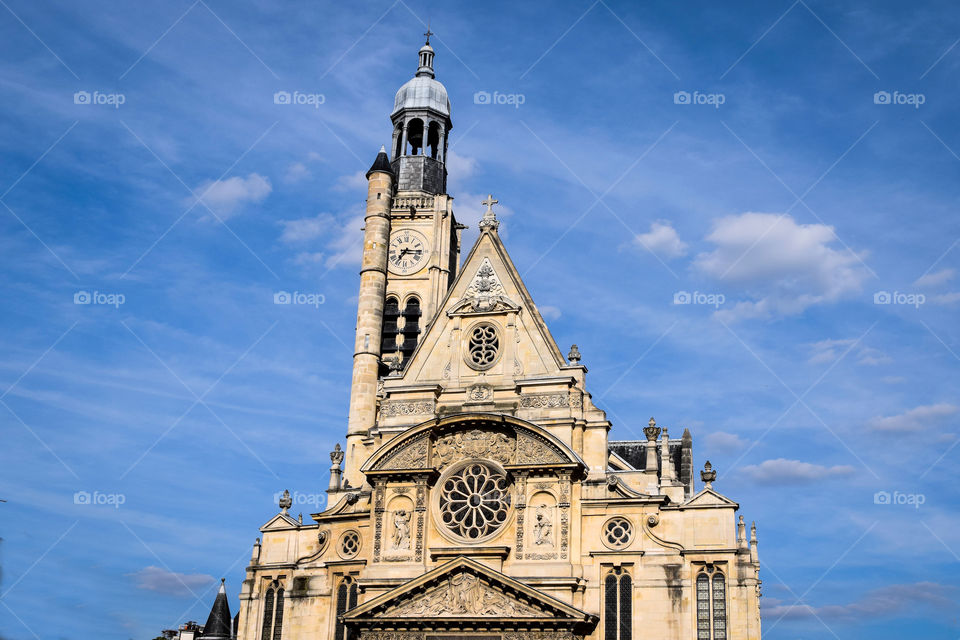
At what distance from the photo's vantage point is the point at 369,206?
42219 millimetres

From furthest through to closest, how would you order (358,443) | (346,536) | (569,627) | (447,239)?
(447,239), (358,443), (346,536), (569,627)

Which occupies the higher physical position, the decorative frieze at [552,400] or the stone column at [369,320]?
the stone column at [369,320]

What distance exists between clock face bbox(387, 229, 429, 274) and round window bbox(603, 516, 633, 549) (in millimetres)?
15015

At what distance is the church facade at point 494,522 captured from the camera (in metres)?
29.3

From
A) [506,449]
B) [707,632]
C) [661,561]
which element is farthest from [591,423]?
[707,632]

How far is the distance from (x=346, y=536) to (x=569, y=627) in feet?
27.4

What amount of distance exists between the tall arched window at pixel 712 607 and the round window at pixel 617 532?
92.4 inches

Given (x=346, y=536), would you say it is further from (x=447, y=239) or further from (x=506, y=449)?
(x=447, y=239)

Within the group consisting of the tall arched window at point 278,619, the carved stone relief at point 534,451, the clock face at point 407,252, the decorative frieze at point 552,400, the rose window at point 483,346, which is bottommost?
the tall arched window at point 278,619

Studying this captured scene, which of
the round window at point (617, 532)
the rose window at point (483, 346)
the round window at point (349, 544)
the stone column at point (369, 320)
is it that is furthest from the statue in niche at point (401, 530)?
the round window at point (617, 532)

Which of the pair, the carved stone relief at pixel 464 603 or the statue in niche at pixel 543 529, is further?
the statue in niche at pixel 543 529

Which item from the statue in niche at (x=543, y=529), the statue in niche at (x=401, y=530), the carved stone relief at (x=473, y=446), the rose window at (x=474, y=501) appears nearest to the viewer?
the statue in niche at (x=543, y=529)

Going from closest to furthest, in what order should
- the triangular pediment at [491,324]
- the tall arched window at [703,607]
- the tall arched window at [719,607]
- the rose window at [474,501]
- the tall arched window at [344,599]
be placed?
1. the tall arched window at [719,607]
2. the tall arched window at [703,607]
3. the rose window at [474,501]
4. the tall arched window at [344,599]
5. the triangular pediment at [491,324]

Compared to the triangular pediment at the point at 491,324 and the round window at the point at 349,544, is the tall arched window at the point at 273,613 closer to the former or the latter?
the round window at the point at 349,544
